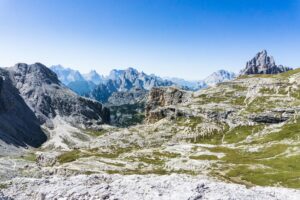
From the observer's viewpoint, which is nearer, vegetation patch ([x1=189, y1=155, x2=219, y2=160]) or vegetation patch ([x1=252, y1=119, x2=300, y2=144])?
vegetation patch ([x1=189, y1=155, x2=219, y2=160])

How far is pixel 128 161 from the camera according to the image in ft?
411

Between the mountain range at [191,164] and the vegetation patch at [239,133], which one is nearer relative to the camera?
the mountain range at [191,164]

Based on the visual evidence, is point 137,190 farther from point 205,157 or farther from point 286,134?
point 286,134

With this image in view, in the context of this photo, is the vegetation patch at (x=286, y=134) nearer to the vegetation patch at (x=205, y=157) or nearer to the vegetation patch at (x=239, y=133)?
the vegetation patch at (x=239, y=133)

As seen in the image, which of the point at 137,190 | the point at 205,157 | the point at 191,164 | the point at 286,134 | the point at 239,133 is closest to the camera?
the point at 137,190

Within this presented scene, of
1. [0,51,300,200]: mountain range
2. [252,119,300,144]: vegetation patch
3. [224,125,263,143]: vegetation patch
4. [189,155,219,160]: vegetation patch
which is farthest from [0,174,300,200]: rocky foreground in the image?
[224,125,263,143]: vegetation patch

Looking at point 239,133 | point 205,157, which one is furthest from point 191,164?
point 239,133

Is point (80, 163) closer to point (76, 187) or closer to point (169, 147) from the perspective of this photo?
point (169, 147)

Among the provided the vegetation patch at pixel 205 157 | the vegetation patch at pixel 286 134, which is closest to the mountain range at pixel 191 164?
the vegetation patch at pixel 205 157

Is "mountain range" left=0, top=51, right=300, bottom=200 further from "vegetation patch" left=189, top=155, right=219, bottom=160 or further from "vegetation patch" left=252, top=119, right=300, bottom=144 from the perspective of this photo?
"vegetation patch" left=252, top=119, right=300, bottom=144

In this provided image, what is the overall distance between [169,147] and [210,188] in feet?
394

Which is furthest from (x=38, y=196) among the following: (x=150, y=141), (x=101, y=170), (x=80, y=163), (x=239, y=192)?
(x=150, y=141)

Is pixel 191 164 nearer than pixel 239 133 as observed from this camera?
Yes

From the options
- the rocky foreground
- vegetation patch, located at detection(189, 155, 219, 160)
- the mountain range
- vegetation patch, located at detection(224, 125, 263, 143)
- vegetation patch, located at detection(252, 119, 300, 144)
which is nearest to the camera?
the rocky foreground
